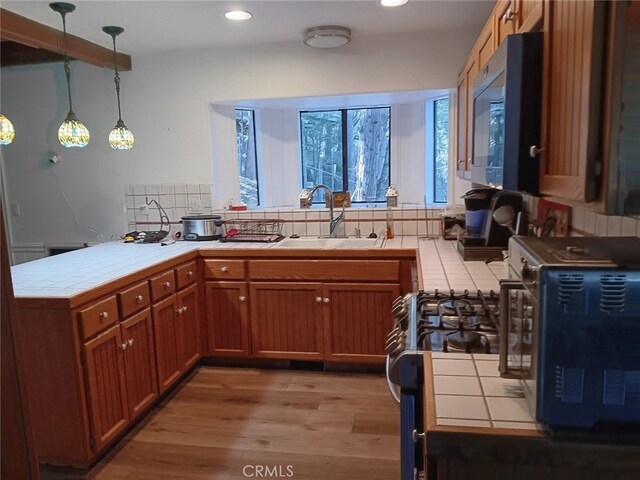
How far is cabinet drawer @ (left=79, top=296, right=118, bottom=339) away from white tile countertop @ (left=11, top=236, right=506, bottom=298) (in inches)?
3.9

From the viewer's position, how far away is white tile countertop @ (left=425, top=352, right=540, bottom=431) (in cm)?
99

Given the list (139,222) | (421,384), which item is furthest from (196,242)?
(421,384)

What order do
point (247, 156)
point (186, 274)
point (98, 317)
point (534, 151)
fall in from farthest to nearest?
point (247, 156) < point (186, 274) < point (98, 317) < point (534, 151)

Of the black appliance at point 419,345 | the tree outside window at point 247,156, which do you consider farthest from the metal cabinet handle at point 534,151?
the tree outside window at point 247,156

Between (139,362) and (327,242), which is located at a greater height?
(327,242)

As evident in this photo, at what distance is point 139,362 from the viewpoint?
2.64 meters

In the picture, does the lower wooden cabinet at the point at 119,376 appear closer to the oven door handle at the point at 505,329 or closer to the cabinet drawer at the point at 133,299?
the cabinet drawer at the point at 133,299

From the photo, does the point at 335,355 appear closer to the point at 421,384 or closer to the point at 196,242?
the point at 196,242

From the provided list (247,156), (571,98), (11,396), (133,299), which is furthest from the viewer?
(247,156)

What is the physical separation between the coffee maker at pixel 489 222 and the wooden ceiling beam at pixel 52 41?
106 inches

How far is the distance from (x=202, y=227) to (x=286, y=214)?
0.64 m

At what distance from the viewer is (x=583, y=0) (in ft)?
3.11

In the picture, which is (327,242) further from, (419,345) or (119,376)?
(419,345)

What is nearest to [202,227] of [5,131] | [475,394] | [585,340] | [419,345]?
[5,131]
